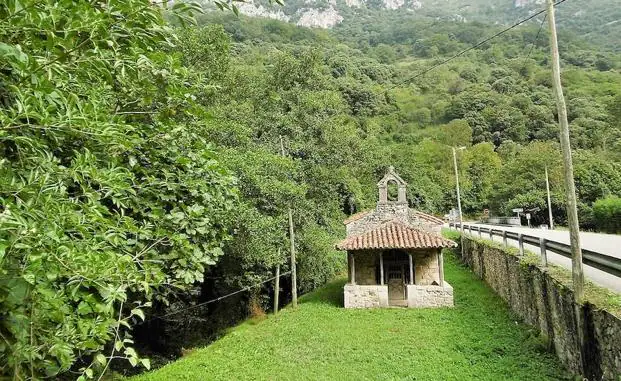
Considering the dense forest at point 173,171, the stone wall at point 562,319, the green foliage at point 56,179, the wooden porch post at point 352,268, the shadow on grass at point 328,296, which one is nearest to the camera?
the green foliage at point 56,179

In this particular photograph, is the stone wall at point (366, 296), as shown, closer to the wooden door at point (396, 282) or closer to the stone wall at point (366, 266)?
the stone wall at point (366, 266)

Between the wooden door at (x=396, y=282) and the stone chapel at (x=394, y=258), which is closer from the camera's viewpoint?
the stone chapel at (x=394, y=258)

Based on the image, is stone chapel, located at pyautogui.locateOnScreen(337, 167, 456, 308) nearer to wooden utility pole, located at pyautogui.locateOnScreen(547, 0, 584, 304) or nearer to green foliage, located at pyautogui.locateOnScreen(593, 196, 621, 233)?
wooden utility pole, located at pyautogui.locateOnScreen(547, 0, 584, 304)

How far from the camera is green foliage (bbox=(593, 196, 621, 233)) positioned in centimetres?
2725

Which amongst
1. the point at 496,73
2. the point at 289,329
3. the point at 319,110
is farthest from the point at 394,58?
the point at 289,329

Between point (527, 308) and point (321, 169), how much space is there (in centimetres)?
975

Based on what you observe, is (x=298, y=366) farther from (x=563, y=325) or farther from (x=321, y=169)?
(x=321, y=169)

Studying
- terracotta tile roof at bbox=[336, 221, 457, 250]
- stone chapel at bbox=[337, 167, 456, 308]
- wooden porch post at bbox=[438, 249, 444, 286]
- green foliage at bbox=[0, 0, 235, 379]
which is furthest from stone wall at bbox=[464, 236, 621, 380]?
green foliage at bbox=[0, 0, 235, 379]

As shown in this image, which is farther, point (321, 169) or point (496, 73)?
point (496, 73)

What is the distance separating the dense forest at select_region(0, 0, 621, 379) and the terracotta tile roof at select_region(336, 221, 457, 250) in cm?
172

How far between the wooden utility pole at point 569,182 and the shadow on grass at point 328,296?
12.2 meters

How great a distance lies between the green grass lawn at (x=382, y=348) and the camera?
9.93 metres

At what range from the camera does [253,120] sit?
1770 centimetres

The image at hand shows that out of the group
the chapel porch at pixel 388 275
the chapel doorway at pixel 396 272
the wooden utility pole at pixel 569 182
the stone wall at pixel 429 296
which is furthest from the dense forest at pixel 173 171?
the stone wall at pixel 429 296
